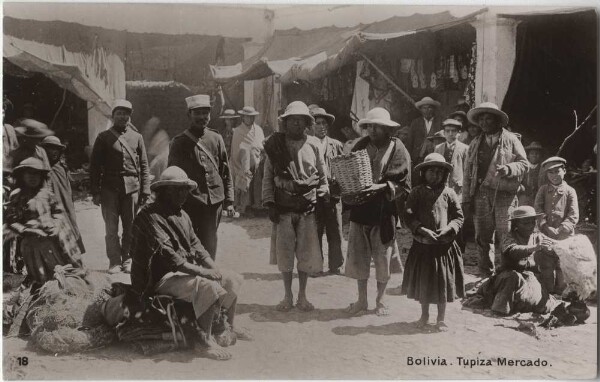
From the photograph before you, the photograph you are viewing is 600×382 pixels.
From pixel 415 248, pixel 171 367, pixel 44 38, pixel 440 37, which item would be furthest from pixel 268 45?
pixel 171 367

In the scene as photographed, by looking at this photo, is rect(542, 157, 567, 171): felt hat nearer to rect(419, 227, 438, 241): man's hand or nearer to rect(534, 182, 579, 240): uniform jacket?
rect(534, 182, 579, 240): uniform jacket

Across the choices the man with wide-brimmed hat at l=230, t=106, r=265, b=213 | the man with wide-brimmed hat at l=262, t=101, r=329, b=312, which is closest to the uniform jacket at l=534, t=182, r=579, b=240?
the man with wide-brimmed hat at l=262, t=101, r=329, b=312

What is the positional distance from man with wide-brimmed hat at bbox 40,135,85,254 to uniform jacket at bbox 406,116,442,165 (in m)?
3.98

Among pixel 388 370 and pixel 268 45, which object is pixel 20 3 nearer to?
pixel 268 45

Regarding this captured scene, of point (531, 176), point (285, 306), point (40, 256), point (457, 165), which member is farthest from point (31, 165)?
point (531, 176)

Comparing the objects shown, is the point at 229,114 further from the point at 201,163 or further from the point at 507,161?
the point at 507,161

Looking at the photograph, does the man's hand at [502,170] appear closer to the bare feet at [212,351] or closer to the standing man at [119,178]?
the bare feet at [212,351]

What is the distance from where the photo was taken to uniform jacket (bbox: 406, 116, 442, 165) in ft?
24.3

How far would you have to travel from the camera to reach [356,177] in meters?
5.39

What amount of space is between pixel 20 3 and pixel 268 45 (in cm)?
280

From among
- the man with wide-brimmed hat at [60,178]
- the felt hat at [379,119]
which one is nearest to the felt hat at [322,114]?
the felt hat at [379,119]

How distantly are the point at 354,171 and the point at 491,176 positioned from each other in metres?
1.72

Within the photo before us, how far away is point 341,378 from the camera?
5527 mm

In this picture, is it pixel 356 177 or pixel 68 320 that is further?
pixel 356 177
